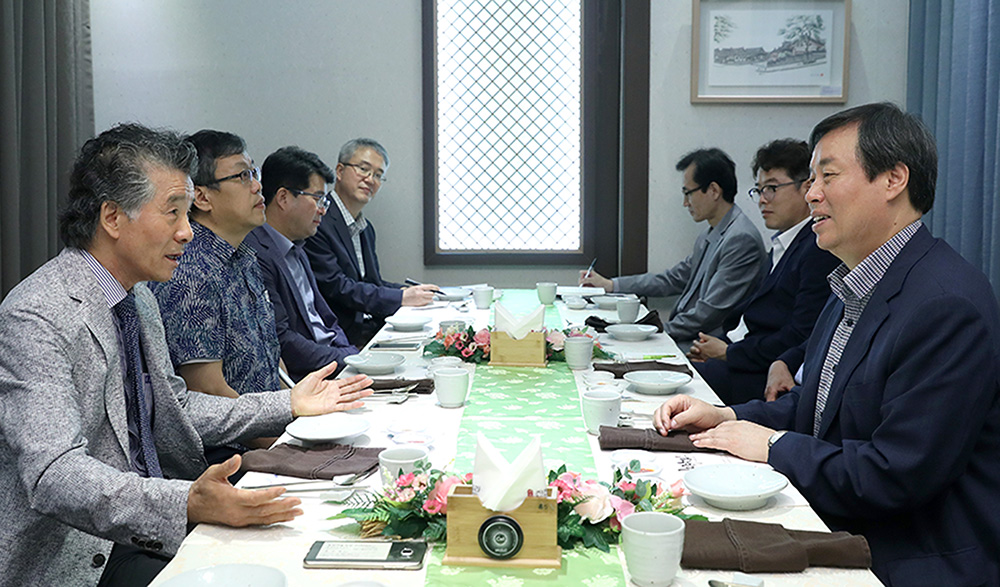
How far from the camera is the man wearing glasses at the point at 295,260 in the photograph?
3179 mm

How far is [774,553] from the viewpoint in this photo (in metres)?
1.18

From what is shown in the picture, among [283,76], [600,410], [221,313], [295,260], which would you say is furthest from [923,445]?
[283,76]

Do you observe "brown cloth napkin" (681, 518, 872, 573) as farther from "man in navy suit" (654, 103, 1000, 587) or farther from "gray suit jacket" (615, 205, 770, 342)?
"gray suit jacket" (615, 205, 770, 342)

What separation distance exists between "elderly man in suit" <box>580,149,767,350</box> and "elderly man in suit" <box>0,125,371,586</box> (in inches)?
96.1

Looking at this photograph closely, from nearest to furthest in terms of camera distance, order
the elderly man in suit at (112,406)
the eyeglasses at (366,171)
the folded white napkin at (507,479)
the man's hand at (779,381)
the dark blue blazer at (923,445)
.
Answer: the folded white napkin at (507,479)
the elderly man in suit at (112,406)
the dark blue blazer at (923,445)
the man's hand at (779,381)
the eyeglasses at (366,171)

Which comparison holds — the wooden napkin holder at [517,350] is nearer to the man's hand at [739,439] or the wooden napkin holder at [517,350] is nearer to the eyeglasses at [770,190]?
the man's hand at [739,439]

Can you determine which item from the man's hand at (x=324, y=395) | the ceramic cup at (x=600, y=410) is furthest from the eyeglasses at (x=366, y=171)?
the ceramic cup at (x=600, y=410)

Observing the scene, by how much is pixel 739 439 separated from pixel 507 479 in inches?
25.6

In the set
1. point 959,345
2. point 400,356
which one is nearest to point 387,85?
point 400,356

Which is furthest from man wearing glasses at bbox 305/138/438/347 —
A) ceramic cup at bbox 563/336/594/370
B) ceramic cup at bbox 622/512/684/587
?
ceramic cup at bbox 622/512/684/587

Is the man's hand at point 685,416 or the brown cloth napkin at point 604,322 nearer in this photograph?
the man's hand at point 685,416

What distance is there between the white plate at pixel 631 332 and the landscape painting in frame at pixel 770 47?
2082 mm

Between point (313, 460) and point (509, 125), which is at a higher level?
point (509, 125)

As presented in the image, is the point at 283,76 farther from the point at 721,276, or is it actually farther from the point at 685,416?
the point at 685,416
